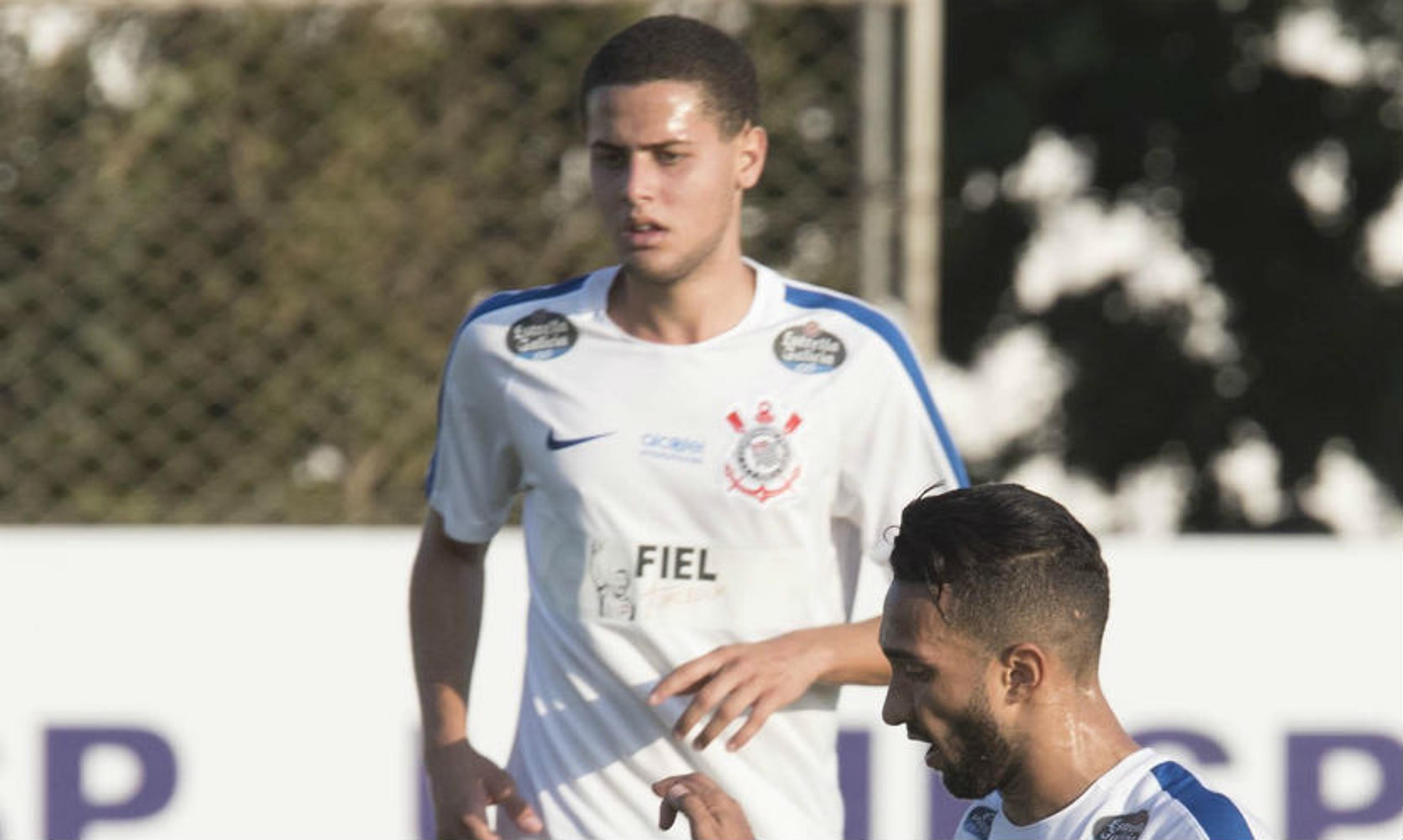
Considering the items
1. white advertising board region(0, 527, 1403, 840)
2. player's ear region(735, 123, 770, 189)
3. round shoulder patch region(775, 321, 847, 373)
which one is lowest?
white advertising board region(0, 527, 1403, 840)

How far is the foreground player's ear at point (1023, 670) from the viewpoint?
2613mm

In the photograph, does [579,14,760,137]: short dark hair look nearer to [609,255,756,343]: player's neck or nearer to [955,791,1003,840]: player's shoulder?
[609,255,756,343]: player's neck

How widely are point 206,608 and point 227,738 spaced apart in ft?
0.97

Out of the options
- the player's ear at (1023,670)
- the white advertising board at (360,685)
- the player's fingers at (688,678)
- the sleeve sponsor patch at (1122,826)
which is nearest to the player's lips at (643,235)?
the player's fingers at (688,678)

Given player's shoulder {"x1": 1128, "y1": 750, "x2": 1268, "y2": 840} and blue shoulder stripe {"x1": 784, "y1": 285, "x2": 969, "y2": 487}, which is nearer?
player's shoulder {"x1": 1128, "y1": 750, "x2": 1268, "y2": 840}

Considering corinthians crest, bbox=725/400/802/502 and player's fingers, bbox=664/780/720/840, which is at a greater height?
corinthians crest, bbox=725/400/802/502

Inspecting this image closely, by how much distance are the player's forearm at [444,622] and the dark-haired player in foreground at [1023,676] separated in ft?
4.21

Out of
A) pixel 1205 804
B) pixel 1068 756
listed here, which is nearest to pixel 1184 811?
pixel 1205 804

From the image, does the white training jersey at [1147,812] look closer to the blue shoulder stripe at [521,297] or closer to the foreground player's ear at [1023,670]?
the foreground player's ear at [1023,670]

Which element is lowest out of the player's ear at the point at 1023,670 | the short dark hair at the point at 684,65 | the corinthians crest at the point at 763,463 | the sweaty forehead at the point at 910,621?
the player's ear at the point at 1023,670

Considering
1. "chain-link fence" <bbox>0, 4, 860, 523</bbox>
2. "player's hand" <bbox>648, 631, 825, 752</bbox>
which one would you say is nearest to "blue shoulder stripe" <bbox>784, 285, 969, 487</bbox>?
"player's hand" <bbox>648, 631, 825, 752</bbox>

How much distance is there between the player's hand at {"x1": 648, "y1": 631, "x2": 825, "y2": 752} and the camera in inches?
136

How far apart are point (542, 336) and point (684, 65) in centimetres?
49

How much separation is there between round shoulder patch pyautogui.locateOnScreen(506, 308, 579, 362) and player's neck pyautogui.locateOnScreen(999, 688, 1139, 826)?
1.32 meters
